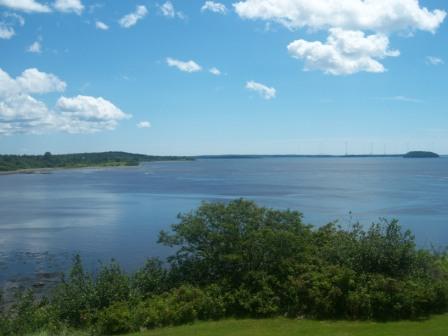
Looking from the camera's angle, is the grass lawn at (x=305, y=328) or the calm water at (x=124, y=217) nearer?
the grass lawn at (x=305, y=328)

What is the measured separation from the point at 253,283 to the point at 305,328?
324 centimetres

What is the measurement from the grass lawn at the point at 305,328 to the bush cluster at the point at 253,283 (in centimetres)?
66

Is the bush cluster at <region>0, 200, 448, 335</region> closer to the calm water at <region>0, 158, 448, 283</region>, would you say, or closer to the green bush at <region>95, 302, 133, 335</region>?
the green bush at <region>95, 302, 133, 335</region>

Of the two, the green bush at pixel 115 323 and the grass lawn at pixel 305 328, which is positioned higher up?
the grass lawn at pixel 305 328

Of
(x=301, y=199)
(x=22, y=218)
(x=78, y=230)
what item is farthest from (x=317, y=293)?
(x=301, y=199)

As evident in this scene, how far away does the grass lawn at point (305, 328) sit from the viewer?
13.2m

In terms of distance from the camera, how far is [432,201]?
203 ft

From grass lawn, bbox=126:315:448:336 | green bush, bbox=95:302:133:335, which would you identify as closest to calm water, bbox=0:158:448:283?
green bush, bbox=95:302:133:335

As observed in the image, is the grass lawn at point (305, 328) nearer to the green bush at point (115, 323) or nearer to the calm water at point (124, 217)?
the green bush at point (115, 323)

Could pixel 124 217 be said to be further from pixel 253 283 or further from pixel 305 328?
pixel 305 328

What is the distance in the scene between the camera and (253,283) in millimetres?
17016

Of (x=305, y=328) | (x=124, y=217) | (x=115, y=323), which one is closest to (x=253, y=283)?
(x=305, y=328)

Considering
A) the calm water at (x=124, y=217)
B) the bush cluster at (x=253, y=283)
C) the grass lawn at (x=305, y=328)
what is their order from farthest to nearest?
the calm water at (x=124, y=217), the bush cluster at (x=253, y=283), the grass lawn at (x=305, y=328)

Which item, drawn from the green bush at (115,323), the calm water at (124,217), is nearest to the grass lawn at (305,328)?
the green bush at (115,323)
